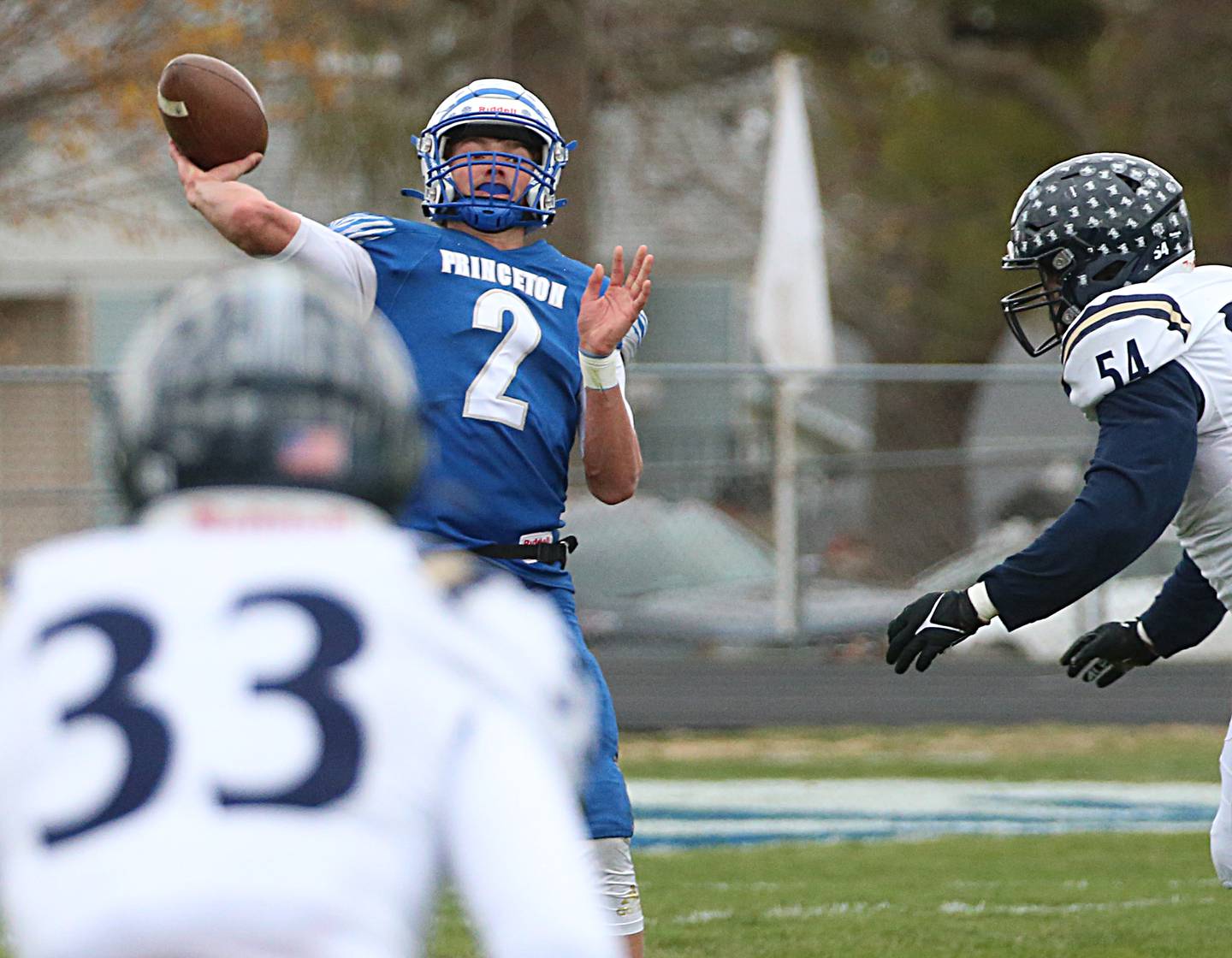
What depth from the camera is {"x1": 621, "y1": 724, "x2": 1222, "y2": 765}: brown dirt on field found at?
9.95 meters

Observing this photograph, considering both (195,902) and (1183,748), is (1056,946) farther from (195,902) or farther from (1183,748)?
(1183,748)

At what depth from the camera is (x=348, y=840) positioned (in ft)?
5.90

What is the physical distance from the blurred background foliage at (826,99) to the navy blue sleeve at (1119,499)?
31.0 feet

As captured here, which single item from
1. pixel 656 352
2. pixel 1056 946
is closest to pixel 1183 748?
pixel 1056 946

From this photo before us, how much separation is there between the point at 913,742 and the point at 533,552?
21.3 ft

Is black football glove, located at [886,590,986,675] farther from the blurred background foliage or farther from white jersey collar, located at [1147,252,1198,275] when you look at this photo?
the blurred background foliage

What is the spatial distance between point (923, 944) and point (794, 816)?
2.61 metres

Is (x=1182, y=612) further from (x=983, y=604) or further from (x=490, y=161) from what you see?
(x=490, y=161)

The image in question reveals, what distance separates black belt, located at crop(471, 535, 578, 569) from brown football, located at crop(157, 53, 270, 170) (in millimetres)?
1026

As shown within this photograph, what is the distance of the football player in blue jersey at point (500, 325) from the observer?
4105mm

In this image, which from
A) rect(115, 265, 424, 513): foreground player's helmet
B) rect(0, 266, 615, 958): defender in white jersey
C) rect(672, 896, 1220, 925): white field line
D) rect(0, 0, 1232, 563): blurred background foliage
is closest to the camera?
rect(0, 266, 615, 958): defender in white jersey

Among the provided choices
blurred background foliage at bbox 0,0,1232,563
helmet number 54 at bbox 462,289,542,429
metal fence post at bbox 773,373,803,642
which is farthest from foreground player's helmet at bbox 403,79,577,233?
blurred background foliage at bbox 0,0,1232,563

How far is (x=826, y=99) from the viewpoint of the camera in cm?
2211

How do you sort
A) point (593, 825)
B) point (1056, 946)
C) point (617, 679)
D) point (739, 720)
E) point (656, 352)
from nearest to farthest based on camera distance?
1. point (593, 825)
2. point (1056, 946)
3. point (739, 720)
4. point (617, 679)
5. point (656, 352)
